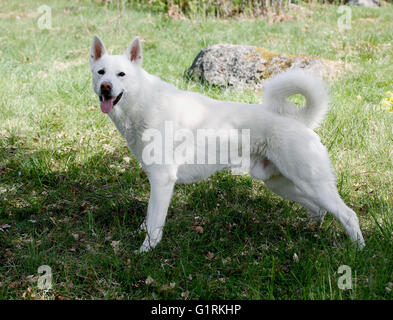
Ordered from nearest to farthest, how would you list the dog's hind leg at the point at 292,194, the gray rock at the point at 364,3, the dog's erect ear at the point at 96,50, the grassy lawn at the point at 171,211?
the grassy lawn at the point at 171,211 → the dog's erect ear at the point at 96,50 → the dog's hind leg at the point at 292,194 → the gray rock at the point at 364,3

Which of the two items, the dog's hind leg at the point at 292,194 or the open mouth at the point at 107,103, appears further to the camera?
the dog's hind leg at the point at 292,194

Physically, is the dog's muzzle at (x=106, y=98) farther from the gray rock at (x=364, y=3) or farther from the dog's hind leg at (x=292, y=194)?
the gray rock at (x=364, y=3)

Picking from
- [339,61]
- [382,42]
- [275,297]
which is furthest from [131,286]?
[382,42]

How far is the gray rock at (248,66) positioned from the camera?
4949mm

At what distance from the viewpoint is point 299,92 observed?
266cm

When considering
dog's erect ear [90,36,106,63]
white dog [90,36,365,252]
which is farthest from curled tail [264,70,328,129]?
dog's erect ear [90,36,106,63]

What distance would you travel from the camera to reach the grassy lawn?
7.13ft

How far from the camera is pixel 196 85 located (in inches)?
197

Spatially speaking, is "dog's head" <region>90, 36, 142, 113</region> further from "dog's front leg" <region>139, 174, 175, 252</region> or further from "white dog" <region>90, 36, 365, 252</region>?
"dog's front leg" <region>139, 174, 175, 252</region>

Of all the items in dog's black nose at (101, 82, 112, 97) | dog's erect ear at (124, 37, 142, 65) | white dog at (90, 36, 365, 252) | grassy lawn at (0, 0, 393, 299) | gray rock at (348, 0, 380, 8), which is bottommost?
grassy lawn at (0, 0, 393, 299)

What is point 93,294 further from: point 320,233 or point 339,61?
point 339,61

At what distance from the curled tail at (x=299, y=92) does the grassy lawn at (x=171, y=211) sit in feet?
2.41

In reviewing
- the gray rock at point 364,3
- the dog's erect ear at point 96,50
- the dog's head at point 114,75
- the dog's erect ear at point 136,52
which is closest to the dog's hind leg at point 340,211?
the dog's head at point 114,75

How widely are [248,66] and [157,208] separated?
9.82ft
